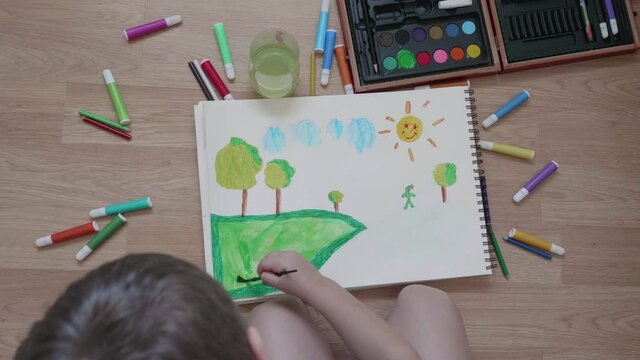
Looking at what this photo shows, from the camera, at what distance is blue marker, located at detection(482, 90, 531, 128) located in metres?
0.88

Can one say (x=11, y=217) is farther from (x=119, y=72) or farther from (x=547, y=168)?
(x=547, y=168)

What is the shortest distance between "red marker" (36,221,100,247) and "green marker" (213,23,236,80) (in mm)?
283

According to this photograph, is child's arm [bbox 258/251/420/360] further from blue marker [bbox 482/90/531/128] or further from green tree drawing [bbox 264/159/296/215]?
blue marker [bbox 482/90/531/128]

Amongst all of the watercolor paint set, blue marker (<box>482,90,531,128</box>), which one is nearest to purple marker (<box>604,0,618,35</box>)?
the watercolor paint set

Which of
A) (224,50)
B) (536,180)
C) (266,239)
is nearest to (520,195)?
(536,180)

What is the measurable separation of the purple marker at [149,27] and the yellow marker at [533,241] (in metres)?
0.58

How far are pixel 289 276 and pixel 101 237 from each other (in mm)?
267

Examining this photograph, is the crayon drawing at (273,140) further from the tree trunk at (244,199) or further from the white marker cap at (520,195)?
the white marker cap at (520,195)

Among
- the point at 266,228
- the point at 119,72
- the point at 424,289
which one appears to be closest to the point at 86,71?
the point at 119,72

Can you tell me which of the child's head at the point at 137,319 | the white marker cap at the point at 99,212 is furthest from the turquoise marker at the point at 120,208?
the child's head at the point at 137,319

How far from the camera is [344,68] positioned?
0.87m

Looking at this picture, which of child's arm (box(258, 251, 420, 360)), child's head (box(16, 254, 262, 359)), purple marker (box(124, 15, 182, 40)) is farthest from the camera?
purple marker (box(124, 15, 182, 40))

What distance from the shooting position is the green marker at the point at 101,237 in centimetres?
81

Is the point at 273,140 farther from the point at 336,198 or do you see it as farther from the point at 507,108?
the point at 507,108
